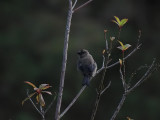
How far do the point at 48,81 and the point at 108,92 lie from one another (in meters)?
1.59

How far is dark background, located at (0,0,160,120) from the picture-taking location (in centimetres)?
870

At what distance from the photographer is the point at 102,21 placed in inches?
394

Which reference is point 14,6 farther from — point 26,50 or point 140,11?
point 140,11

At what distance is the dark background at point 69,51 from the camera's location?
8.70 meters

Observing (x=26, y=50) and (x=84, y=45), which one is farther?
(x=26, y=50)

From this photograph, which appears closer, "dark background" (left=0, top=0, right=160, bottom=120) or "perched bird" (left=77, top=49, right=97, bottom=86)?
"perched bird" (left=77, top=49, right=97, bottom=86)

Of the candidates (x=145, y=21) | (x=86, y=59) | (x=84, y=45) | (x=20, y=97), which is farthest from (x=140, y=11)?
(x=86, y=59)

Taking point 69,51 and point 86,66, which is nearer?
point 86,66

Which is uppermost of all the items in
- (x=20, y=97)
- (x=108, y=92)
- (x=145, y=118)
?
(x=20, y=97)

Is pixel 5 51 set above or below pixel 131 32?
above

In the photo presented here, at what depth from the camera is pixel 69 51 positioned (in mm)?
8203

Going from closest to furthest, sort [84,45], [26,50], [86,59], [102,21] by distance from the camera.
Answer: [86,59] < [84,45] < [26,50] < [102,21]

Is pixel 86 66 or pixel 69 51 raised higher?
pixel 69 51

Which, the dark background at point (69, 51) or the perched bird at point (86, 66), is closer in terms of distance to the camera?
the perched bird at point (86, 66)
